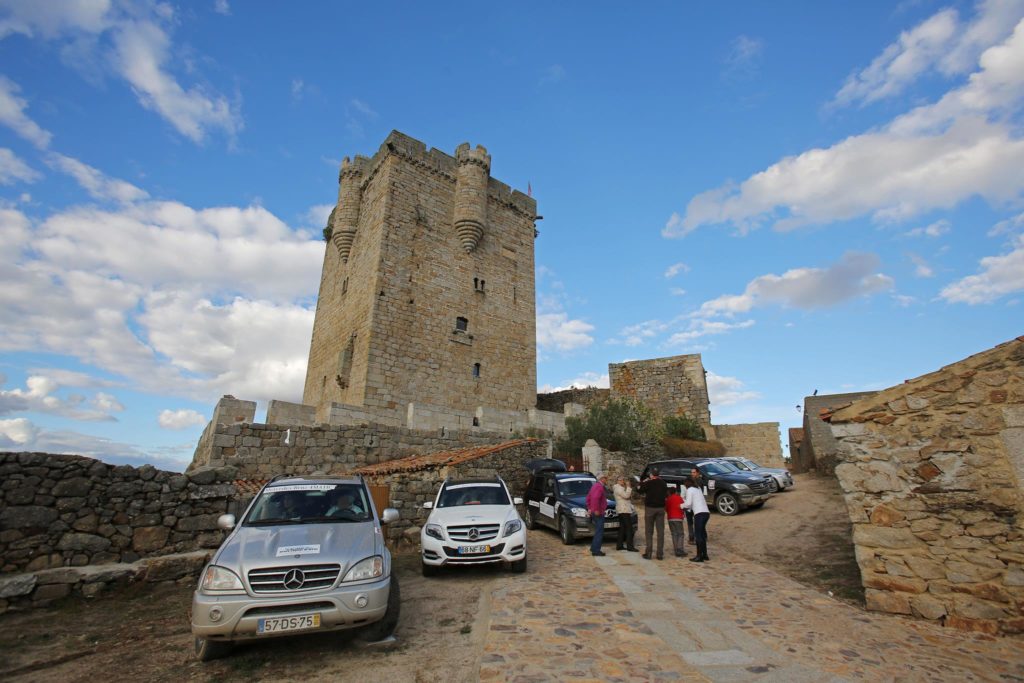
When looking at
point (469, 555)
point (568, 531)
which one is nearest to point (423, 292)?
point (568, 531)

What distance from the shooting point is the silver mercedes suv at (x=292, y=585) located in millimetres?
3930

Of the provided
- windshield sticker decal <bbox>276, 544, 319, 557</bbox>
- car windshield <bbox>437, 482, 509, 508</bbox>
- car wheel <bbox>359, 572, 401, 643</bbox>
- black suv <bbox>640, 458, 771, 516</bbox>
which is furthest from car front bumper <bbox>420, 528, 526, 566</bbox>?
black suv <bbox>640, 458, 771, 516</bbox>

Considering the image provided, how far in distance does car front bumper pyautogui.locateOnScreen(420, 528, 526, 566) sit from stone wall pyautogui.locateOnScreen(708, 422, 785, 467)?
1826cm

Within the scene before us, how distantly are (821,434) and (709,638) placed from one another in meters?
16.8

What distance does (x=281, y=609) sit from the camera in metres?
4.02

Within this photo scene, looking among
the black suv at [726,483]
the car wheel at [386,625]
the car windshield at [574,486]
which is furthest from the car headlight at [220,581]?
the black suv at [726,483]

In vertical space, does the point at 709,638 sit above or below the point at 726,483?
below

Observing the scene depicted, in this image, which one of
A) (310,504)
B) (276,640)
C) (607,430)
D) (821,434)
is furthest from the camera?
(821,434)

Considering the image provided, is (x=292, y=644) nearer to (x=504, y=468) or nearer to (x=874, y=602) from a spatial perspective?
(x=874, y=602)

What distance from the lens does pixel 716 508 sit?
1247 cm

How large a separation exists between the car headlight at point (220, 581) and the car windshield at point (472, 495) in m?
4.11

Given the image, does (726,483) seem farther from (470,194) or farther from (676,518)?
(470,194)

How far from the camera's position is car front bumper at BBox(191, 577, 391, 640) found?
3.88m

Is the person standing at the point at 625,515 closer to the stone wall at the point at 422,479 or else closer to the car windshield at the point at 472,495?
the car windshield at the point at 472,495
